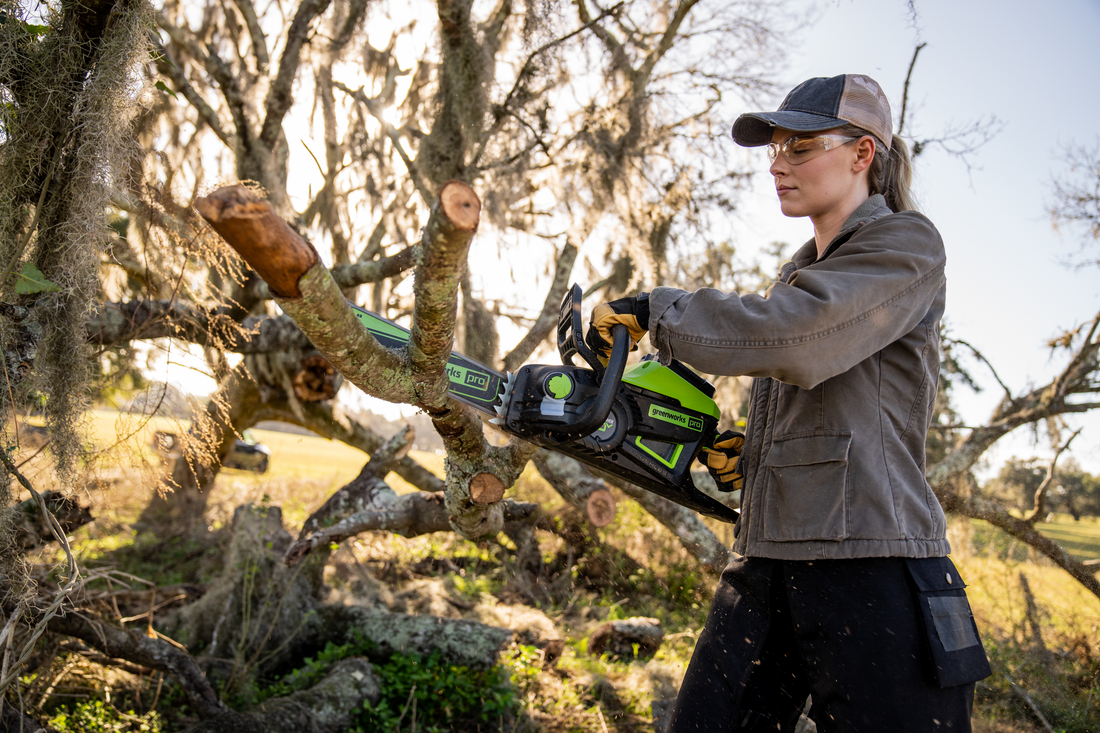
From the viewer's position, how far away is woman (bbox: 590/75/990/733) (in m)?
1.28

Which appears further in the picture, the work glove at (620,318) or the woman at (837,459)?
the work glove at (620,318)

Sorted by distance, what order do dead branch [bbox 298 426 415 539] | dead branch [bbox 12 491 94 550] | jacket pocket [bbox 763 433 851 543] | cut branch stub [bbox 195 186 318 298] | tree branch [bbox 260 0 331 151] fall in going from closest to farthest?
cut branch stub [bbox 195 186 318 298] < jacket pocket [bbox 763 433 851 543] < dead branch [bbox 12 491 94 550] < dead branch [bbox 298 426 415 539] < tree branch [bbox 260 0 331 151]

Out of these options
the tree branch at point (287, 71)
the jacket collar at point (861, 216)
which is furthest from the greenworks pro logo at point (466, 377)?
the tree branch at point (287, 71)

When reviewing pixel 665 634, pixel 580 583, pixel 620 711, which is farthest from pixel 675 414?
pixel 580 583

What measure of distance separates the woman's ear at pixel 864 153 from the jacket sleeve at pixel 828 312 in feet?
0.80

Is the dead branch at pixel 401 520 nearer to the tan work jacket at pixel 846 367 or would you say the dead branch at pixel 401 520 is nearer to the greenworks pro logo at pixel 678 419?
the greenworks pro logo at pixel 678 419

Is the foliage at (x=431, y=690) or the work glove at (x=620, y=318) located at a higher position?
the work glove at (x=620, y=318)

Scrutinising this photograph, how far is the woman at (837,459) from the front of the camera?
1.28m

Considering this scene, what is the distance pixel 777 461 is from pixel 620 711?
2805 mm

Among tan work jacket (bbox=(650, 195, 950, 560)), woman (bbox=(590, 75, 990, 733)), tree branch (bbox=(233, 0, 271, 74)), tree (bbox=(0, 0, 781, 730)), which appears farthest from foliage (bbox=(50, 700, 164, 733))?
tree branch (bbox=(233, 0, 271, 74))

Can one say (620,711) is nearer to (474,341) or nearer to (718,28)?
(474,341)

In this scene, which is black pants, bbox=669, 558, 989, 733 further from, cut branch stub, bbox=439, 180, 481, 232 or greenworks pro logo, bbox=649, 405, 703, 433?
cut branch stub, bbox=439, 180, 481, 232

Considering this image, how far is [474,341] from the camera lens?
16.1ft

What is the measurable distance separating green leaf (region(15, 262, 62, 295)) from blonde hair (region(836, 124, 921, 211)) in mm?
2507
